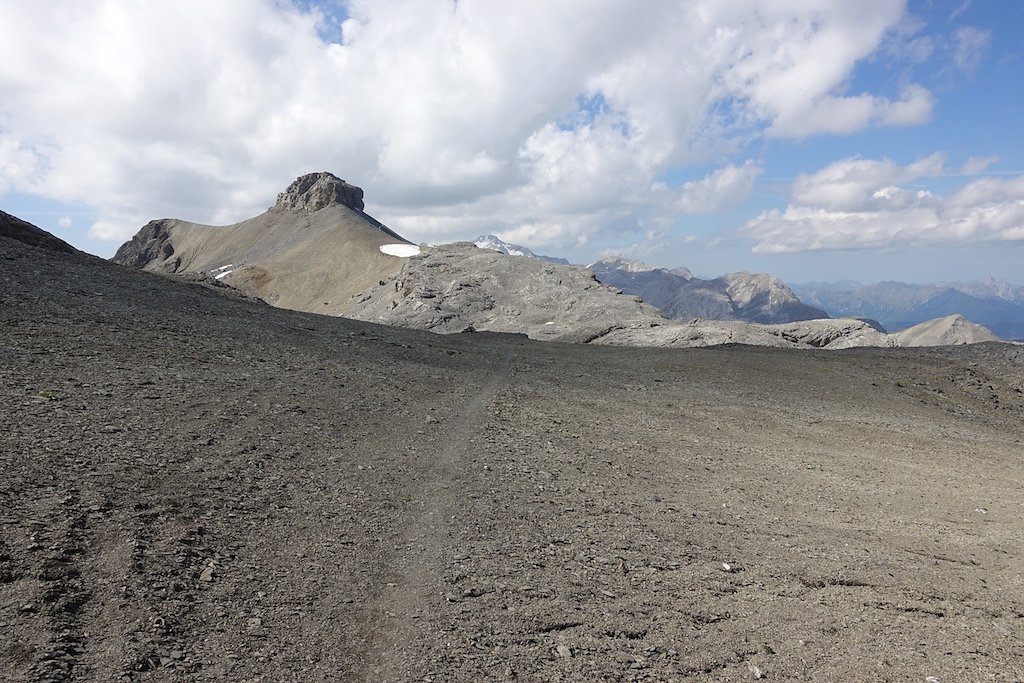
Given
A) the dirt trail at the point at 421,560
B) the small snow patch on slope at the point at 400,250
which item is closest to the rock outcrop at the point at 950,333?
the small snow patch on slope at the point at 400,250

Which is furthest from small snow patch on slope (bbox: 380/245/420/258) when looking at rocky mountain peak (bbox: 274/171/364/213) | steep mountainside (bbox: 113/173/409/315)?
rocky mountain peak (bbox: 274/171/364/213)

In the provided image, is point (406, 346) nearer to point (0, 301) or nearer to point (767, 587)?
point (0, 301)

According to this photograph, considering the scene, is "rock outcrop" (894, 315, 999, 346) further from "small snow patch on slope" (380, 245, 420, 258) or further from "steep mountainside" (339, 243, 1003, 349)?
"steep mountainside" (339, 243, 1003, 349)

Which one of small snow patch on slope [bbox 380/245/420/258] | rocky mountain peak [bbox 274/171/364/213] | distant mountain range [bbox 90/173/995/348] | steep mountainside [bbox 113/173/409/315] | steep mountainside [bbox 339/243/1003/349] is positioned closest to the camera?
steep mountainside [bbox 339/243/1003/349]

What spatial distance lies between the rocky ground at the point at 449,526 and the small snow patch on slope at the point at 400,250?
69.4m

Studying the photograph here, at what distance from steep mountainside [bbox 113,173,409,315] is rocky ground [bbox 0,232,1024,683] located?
2303 inches

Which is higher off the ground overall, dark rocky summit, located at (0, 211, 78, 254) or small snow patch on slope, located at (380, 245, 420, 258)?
small snow patch on slope, located at (380, 245, 420, 258)

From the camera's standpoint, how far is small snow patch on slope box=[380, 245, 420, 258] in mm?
87062

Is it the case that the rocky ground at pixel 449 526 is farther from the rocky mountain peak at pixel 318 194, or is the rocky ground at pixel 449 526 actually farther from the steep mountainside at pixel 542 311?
the rocky mountain peak at pixel 318 194

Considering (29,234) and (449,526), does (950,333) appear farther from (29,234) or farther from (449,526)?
(449,526)

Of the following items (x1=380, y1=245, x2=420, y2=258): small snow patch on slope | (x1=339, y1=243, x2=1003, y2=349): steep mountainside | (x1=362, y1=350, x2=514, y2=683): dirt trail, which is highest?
(x1=380, y1=245, x2=420, y2=258): small snow patch on slope

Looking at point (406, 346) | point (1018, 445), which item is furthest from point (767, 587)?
point (406, 346)

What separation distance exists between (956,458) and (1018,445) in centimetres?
389

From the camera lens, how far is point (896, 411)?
19547 millimetres
